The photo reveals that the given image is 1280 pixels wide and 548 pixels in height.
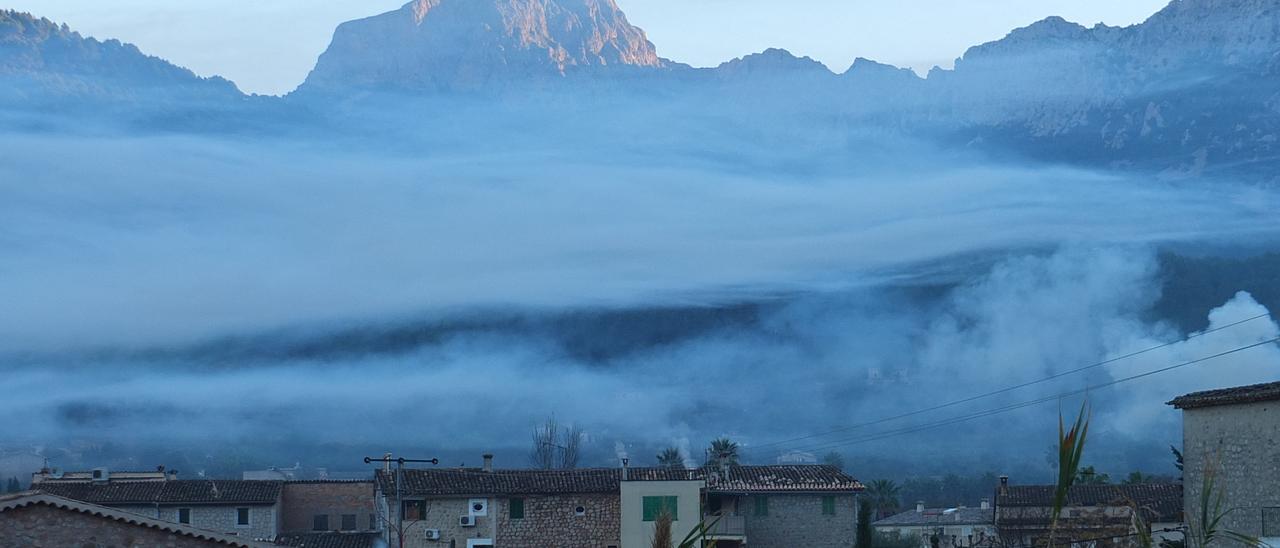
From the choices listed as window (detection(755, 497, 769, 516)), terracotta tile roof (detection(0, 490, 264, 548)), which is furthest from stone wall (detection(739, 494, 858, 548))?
terracotta tile roof (detection(0, 490, 264, 548))

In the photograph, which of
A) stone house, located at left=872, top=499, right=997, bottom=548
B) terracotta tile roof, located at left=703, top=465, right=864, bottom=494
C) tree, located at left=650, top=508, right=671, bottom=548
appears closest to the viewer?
→ tree, located at left=650, top=508, right=671, bottom=548

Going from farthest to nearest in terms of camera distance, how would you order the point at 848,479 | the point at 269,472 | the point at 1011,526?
the point at 269,472
the point at 848,479
the point at 1011,526

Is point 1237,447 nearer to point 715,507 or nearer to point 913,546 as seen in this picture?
point 715,507

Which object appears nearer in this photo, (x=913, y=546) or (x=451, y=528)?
(x=451, y=528)

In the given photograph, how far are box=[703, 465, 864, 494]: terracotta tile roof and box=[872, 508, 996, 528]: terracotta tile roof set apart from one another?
25.7 metres

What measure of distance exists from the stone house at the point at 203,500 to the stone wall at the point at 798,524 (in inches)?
881

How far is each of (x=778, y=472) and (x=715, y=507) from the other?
4.40 metres

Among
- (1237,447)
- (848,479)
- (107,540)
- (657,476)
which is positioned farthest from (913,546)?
(107,540)

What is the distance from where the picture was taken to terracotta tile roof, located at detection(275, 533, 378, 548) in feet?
229

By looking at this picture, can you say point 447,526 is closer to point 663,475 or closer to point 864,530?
point 663,475

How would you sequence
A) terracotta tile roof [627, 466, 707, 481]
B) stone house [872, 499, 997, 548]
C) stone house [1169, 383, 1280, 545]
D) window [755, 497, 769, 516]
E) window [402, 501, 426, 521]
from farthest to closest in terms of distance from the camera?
stone house [872, 499, 997, 548], window [755, 497, 769, 516], window [402, 501, 426, 521], terracotta tile roof [627, 466, 707, 481], stone house [1169, 383, 1280, 545]

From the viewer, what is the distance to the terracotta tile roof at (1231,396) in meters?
35.1

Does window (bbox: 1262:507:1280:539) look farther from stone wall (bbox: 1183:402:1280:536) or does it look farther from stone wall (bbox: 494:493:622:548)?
stone wall (bbox: 494:493:622:548)

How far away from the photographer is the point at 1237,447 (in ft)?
121
